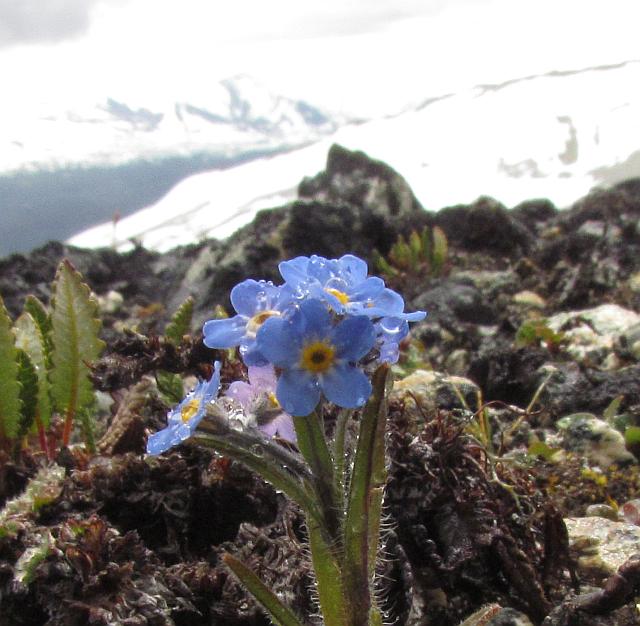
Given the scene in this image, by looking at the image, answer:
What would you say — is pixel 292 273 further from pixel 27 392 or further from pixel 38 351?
pixel 38 351

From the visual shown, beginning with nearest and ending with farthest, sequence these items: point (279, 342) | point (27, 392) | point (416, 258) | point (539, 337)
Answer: point (279, 342) → point (27, 392) → point (539, 337) → point (416, 258)

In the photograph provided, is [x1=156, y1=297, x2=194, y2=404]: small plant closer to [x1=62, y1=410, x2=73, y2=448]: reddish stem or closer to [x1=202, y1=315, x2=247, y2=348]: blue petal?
[x1=62, y1=410, x2=73, y2=448]: reddish stem

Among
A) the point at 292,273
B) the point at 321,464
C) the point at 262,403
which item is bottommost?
the point at 321,464

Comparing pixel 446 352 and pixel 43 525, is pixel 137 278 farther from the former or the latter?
pixel 43 525

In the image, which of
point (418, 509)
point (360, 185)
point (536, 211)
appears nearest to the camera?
point (418, 509)

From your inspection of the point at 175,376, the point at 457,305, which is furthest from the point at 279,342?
the point at 457,305

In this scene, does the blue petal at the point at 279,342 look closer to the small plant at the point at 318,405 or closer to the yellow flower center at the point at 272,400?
the small plant at the point at 318,405
